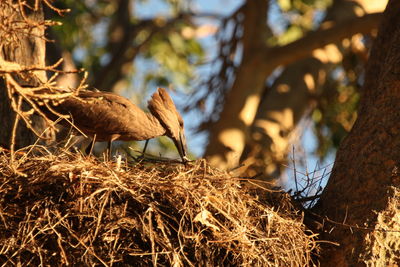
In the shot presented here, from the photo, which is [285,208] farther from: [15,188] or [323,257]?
[15,188]

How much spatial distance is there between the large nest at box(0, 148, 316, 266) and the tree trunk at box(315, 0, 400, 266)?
0.38 metres

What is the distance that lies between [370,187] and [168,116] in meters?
2.99

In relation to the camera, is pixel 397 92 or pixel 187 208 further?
pixel 397 92

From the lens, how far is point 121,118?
7660 millimetres

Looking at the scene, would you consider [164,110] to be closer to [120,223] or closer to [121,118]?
[121,118]

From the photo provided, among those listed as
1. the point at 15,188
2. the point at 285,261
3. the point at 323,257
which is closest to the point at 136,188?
the point at 15,188

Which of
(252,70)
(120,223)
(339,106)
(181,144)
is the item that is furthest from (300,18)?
(120,223)

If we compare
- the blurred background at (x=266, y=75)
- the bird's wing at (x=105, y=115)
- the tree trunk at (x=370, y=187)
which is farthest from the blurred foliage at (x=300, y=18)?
the tree trunk at (x=370, y=187)

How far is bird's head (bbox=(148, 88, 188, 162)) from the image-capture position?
8.21 m

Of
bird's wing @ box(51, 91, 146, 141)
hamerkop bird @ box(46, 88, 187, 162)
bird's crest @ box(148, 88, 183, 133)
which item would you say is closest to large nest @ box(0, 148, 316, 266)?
hamerkop bird @ box(46, 88, 187, 162)

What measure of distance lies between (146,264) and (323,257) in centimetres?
146

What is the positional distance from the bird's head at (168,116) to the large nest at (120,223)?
2527 mm

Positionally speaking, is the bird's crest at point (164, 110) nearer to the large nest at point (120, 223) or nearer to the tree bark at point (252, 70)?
the tree bark at point (252, 70)

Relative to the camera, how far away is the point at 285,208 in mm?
6074
